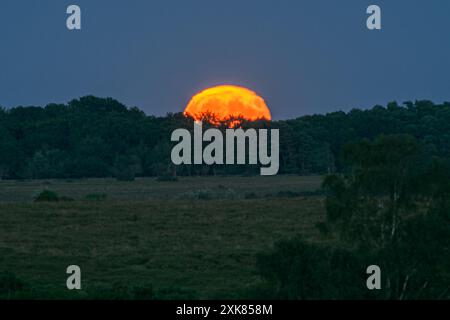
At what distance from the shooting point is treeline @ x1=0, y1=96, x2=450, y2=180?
92312 mm

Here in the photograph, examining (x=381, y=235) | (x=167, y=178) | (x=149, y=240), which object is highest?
(x=167, y=178)

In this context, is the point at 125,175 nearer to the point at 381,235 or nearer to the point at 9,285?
the point at 9,285

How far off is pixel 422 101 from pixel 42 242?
86442mm

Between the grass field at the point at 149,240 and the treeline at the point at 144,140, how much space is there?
43.3m

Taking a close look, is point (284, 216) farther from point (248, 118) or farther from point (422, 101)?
point (422, 101)

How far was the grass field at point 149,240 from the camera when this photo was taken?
25.5 m

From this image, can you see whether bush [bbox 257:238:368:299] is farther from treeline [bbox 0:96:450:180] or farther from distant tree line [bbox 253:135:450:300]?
treeline [bbox 0:96:450:180]

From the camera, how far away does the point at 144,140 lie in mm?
97875

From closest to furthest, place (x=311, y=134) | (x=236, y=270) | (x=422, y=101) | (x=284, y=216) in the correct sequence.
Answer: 1. (x=236, y=270)
2. (x=284, y=216)
3. (x=311, y=134)
4. (x=422, y=101)

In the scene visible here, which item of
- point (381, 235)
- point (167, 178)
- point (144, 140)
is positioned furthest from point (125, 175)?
point (381, 235)

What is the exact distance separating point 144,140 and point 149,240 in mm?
65114

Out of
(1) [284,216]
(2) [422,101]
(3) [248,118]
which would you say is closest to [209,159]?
(3) [248,118]

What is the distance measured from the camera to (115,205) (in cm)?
4591

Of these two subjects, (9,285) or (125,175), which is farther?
(125,175)
